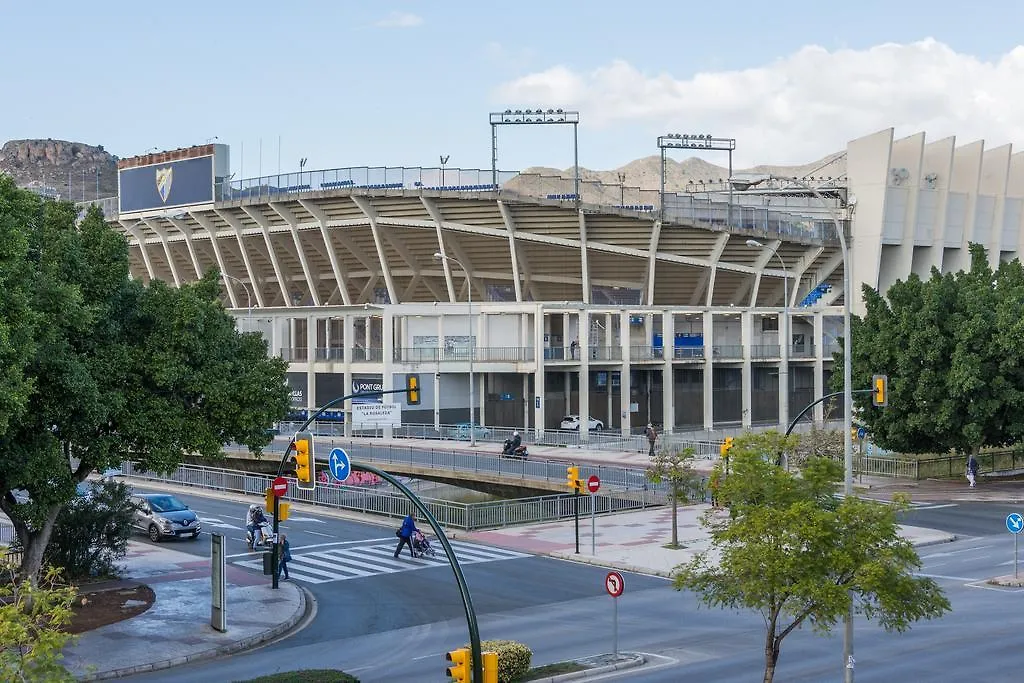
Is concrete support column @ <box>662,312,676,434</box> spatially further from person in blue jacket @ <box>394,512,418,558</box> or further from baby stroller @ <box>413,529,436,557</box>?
person in blue jacket @ <box>394,512,418,558</box>

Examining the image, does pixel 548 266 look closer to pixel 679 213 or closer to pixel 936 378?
pixel 679 213

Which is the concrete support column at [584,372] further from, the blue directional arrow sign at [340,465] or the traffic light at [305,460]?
the blue directional arrow sign at [340,465]

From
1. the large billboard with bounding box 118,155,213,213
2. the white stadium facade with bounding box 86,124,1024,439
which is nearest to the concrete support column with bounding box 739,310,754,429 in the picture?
the white stadium facade with bounding box 86,124,1024,439

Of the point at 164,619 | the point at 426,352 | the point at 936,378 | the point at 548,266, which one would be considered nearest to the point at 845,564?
the point at 164,619

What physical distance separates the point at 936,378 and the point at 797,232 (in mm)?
33738

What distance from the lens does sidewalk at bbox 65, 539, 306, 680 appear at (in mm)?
24250

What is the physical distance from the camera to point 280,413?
30.5m

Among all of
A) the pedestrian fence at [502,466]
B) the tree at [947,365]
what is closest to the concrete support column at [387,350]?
the pedestrian fence at [502,466]

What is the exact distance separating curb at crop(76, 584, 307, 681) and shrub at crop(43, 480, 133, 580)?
21.9 feet

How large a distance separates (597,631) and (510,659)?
5.46 metres

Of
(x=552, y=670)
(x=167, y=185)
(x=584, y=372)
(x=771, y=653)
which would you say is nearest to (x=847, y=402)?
(x=552, y=670)

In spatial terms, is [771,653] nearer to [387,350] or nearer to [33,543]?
[33,543]

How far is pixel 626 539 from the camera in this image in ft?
128

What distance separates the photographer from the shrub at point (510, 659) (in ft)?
69.2
